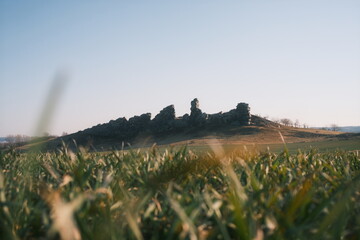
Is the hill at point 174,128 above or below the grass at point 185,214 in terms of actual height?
above

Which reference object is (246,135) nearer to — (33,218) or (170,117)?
(170,117)

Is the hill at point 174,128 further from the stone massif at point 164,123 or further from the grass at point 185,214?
the grass at point 185,214

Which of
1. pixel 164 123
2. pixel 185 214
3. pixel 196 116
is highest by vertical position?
pixel 196 116

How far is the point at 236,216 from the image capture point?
69 centimetres

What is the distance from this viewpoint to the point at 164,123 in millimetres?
69188

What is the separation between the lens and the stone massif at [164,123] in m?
A: 65.8

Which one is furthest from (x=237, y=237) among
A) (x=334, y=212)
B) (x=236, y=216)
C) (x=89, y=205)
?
(x=89, y=205)

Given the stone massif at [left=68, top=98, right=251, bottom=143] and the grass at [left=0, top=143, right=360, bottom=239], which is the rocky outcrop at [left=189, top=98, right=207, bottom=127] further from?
the grass at [left=0, top=143, right=360, bottom=239]

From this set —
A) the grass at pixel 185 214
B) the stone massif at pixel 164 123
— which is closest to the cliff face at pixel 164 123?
the stone massif at pixel 164 123

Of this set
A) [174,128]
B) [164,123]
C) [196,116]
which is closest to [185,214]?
[174,128]

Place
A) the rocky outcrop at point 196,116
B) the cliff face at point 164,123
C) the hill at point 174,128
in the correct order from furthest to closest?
1. the rocky outcrop at point 196,116
2. the cliff face at point 164,123
3. the hill at point 174,128

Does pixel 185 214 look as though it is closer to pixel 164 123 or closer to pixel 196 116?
pixel 196 116

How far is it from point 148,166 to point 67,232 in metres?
1.02

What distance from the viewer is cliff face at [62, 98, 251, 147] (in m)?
65.8
